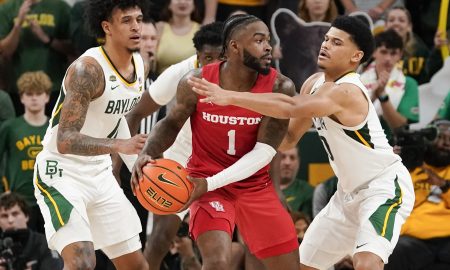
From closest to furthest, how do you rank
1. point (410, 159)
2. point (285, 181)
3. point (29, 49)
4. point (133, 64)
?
point (133, 64) < point (410, 159) < point (285, 181) < point (29, 49)

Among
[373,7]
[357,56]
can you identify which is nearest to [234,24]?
[357,56]

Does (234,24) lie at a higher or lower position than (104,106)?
higher

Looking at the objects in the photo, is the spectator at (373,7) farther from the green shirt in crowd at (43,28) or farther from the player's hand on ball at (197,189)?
the player's hand on ball at (197,189)

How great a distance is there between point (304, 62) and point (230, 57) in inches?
149

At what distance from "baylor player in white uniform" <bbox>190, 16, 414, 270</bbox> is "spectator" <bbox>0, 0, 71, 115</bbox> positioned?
442 cm

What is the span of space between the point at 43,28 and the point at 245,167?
4715 millimetres

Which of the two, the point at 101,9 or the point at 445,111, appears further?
the point at 445,111

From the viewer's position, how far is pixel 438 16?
480 inches

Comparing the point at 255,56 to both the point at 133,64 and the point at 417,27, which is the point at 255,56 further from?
the point at 417,27

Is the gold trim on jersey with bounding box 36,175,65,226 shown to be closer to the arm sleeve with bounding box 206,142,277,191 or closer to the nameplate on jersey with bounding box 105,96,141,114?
the nameplate on jersey with bounding box 105,96,141,114

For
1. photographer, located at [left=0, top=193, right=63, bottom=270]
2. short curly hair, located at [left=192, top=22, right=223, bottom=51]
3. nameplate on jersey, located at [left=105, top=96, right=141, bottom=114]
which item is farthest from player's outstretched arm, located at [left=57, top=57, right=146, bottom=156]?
photographer, located at [left=0, top=193, right=63, bottom=270]

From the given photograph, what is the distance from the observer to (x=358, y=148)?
7.56 metres

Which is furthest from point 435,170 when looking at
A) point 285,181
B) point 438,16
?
point 438,16

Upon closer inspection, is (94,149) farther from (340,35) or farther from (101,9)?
(340,35)
